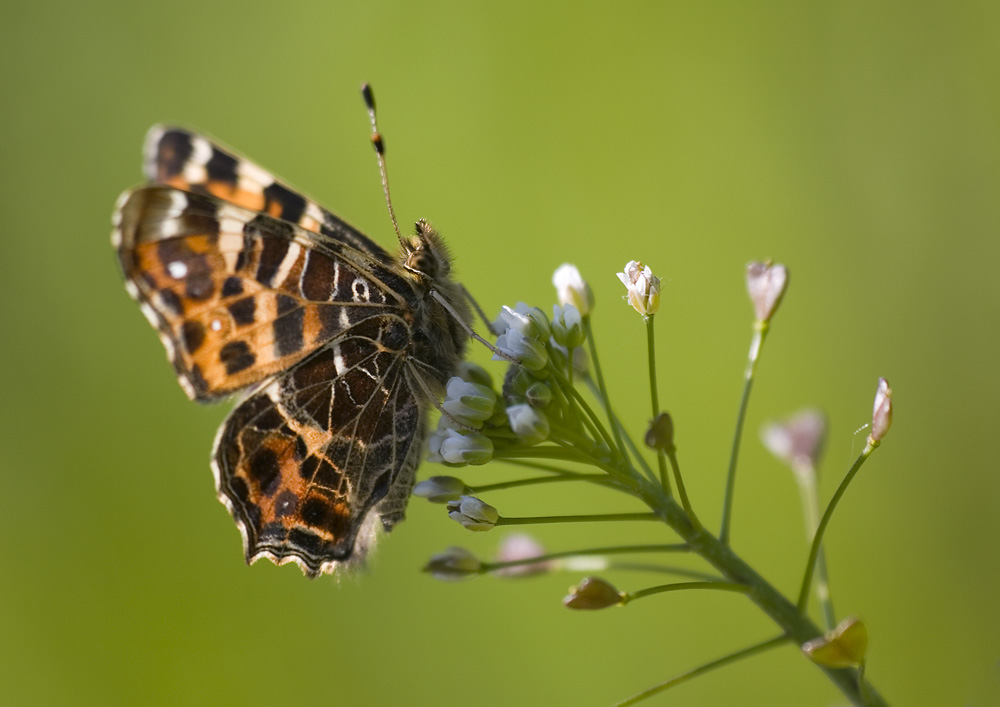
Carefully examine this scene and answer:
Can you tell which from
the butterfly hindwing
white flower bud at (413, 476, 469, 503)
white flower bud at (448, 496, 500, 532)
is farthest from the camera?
the butterfly hindwing

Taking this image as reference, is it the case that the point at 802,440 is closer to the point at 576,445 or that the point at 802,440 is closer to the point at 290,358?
the point at 576,445

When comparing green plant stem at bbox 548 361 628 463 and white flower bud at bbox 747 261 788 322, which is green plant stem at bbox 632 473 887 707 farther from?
white flower bud at bbox 747 261 788 322

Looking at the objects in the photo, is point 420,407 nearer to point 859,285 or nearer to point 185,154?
point 185,154

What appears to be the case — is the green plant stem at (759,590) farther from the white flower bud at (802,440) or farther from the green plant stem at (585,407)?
the white flower bud at (802,440)

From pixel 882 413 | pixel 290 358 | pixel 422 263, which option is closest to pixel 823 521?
pixel 882 413

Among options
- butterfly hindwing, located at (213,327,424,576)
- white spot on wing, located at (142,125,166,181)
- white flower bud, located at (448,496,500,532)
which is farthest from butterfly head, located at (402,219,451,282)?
white spot on wing, located at (142,125,166,181)

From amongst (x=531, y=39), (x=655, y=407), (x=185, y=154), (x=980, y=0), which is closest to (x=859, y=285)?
(x=980, y=0)
